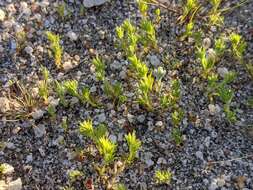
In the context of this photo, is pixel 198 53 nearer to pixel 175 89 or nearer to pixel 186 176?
pixel 175 89

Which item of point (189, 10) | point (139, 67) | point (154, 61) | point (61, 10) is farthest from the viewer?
point (61, 10)

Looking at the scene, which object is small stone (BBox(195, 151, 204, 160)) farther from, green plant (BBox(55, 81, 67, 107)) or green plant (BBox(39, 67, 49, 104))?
green plant (BBox(39, 67, 49, 104))

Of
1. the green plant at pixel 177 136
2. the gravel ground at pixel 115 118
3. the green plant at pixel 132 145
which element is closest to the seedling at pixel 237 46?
the gravel ground at pixel 115 118

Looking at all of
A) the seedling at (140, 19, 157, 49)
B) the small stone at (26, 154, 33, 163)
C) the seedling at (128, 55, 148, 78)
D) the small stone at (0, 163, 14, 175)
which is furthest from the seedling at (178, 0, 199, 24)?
the small stone at (0, 163, 14, 175)

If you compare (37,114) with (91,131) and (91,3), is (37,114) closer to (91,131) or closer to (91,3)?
(91,131)

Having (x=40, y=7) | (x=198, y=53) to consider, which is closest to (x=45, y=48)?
(x=40, y=7)

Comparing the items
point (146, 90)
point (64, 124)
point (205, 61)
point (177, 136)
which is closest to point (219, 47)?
point (205, 61)
